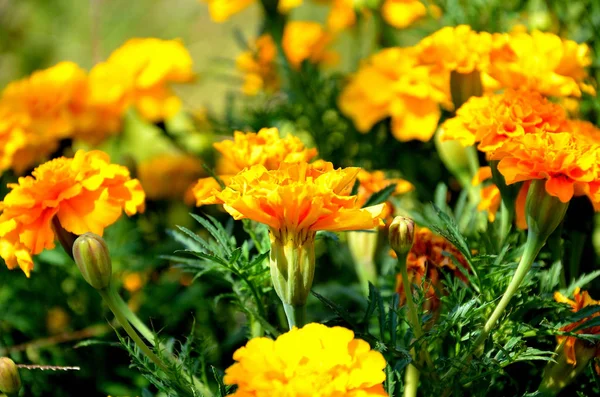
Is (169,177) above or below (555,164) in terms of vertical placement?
below

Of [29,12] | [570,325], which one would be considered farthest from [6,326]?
[29,12]

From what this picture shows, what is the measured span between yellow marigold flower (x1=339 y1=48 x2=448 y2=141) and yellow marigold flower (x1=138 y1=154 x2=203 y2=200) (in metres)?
0.34

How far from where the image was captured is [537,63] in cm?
95

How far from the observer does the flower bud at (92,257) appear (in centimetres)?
74

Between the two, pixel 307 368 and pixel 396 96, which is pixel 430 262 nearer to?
pixel 307 368

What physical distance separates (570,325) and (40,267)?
2.79 ft

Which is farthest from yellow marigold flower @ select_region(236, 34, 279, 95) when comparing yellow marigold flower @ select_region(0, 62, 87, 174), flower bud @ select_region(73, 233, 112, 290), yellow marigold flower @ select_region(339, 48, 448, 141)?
flower bud @ select_region(73, 233, 112, 290)

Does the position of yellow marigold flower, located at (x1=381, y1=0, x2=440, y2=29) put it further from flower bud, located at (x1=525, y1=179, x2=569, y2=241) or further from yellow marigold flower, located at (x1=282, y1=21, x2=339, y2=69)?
flower bud, located at (x1=525, y1=179, x2=569, y2=241)

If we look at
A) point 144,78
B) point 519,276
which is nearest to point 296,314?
point 519,276

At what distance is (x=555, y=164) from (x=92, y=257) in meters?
0.43

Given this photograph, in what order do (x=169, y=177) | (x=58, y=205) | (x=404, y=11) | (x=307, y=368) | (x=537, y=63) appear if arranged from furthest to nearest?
(x=169, y=177) < (x=404, y=11) < (x=537, y=63) < (x=58, y=205) < (x=307, y=368)

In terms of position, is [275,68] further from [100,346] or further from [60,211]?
[60,211]

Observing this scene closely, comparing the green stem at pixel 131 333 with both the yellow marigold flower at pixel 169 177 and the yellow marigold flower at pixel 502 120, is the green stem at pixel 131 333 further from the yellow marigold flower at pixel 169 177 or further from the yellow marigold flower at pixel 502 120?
the yellow marigold flower at pixel 169 177

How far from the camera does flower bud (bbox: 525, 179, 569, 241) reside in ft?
2.38
